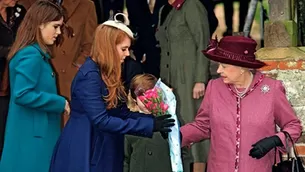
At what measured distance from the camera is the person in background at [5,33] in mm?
6398

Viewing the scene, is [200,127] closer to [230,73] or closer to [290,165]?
[230,73]

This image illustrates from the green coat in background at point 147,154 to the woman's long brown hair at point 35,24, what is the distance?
2.85 ft

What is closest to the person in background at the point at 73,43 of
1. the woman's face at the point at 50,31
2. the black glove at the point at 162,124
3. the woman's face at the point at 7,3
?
the woman's face at the point at 7,3

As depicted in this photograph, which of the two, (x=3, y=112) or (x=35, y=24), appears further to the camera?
(x=3, y=112)

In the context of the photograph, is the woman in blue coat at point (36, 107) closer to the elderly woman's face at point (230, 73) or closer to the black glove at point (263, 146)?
the elderly woman's face at point (230, 73)

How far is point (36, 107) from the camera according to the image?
214 inches

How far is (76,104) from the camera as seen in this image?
16.1ft

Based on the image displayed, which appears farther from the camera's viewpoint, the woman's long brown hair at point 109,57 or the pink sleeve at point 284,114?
the pink sleeve at point 284,114

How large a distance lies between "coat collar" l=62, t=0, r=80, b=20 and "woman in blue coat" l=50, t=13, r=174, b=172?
2257 mm

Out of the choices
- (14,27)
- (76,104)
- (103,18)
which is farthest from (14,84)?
(103,18)

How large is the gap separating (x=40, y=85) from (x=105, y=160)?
2.78 feet

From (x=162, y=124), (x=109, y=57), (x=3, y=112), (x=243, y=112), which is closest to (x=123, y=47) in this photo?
(x=109, y=57)

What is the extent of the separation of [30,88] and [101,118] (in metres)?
0.77

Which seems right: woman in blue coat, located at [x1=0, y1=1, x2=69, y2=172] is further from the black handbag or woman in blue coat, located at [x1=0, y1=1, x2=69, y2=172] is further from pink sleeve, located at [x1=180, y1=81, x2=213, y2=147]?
the black handbag
